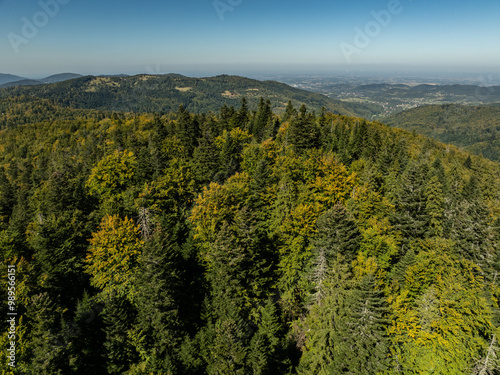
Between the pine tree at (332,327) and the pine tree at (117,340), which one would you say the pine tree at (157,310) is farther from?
the pine tree at (332,327)

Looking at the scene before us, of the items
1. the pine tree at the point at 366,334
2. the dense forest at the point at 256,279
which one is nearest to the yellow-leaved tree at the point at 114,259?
the dense forest at the point at 256,279

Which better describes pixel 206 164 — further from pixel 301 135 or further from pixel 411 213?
pixel 411 213

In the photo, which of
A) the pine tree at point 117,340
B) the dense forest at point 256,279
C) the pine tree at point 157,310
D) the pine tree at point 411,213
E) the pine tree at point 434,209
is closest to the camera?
the dense forest at point 256,279

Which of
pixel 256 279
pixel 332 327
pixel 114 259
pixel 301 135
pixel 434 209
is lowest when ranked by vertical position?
pixel 332 327

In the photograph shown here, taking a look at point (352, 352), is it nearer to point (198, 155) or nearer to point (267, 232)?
point (267, 232)

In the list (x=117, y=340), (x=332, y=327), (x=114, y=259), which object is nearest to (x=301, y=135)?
(x=332, y=327)

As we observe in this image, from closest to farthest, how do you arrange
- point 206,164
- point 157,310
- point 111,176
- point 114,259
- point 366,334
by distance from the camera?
point 366,334 → point 157,310 → point 114,259 → point 111,176 → point 206,164

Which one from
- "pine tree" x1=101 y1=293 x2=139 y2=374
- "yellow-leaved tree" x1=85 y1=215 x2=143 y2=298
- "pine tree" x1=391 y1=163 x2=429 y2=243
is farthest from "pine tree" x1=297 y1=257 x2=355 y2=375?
"yellow-leaved tree" x1=85 y1=215 x2=143 y2=298

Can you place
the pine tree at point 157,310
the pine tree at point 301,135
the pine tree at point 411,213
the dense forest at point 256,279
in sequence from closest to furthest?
the dense forest at point 256,279, the pine tree at point 157,310, the pine tree at point 411,213, the pine tree at point 301,135
